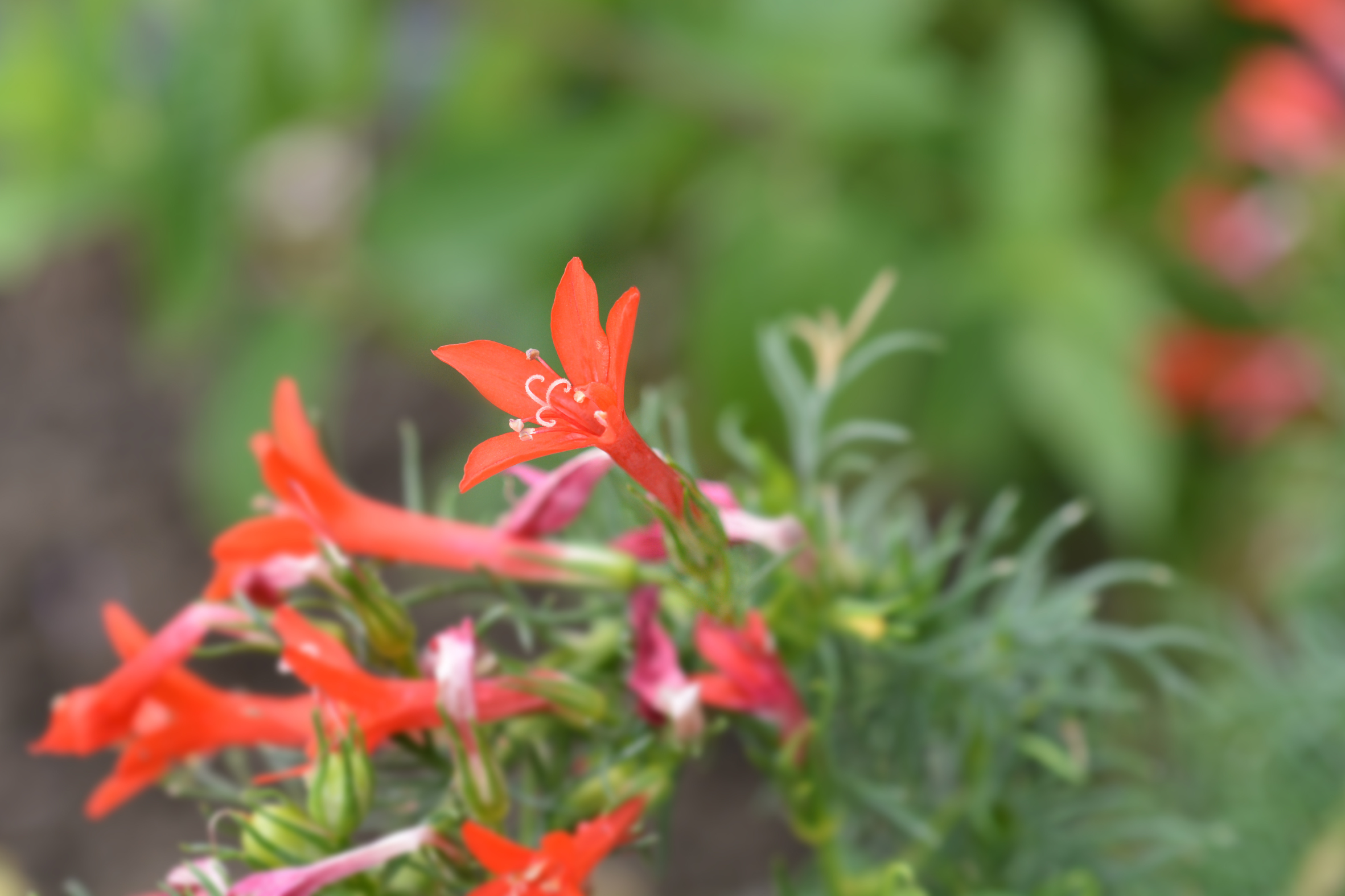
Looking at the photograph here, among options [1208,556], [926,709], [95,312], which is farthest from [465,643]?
[95,312]

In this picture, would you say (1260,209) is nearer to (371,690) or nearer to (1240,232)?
(1240,232)

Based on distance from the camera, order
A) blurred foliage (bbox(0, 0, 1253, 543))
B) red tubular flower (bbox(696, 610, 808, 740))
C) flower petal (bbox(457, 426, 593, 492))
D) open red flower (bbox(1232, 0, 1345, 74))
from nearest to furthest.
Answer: flower petal (bbox(457, 426, 593, 492)) → red tubular flower (bbox(696, 610, 808, 740)) → open red flower (bbox(1232, 0, 1345, 74)) → blurred foliage (bbox(0, 0, 1253, 543))

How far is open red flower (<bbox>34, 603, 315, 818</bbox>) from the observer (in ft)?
1.21

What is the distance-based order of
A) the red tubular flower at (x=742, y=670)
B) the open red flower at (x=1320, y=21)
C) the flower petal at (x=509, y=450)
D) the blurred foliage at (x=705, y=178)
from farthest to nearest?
1. the blurred foliage at (x=705, y=178)
2. the open red flower at (x=1320, y=21)
3. the red tubular flower at (x=742, y=670)
4. the flower petal at (x=509, y=450)

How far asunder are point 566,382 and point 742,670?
113 millimetres

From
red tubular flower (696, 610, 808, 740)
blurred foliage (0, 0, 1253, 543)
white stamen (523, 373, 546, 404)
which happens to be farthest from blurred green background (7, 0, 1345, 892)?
white stamen (523, 373, 546, 404)

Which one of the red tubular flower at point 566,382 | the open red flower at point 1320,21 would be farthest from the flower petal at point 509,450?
the open red flower at point 1320,21

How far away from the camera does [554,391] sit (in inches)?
11.4

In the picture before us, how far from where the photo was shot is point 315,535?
0.35m

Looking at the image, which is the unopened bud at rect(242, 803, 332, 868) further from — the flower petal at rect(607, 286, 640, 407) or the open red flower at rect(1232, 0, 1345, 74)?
the open red flower at rect(1232, 0, 1345, 74)

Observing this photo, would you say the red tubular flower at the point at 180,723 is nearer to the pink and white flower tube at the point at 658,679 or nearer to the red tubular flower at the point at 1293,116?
the pink and white flower tube at the point at 658,679

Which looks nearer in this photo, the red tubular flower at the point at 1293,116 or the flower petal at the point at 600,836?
the flower petal at the point at 600,836

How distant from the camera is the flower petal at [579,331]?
0.91 feet

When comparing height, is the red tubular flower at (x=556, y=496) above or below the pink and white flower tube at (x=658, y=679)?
above
